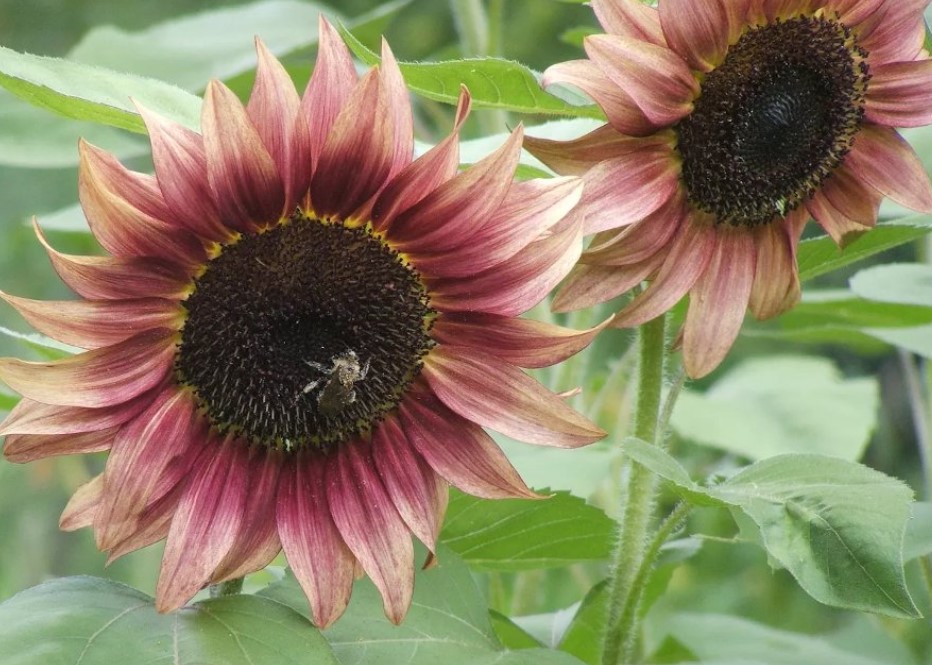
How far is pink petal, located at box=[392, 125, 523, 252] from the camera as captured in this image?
490 mm

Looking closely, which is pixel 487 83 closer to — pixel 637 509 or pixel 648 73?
pixel 648 73

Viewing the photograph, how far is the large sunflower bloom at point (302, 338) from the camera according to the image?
1.60 feet

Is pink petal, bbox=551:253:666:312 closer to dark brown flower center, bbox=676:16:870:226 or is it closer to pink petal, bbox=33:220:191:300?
dark brown flower center, bbox=676:16:870:226

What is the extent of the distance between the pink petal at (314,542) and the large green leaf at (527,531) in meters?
0.08

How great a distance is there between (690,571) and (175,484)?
1.44 meters

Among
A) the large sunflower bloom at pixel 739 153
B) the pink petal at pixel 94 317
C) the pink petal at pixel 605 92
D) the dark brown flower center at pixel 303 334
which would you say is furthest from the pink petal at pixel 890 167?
the pink petal at pixel 94 317

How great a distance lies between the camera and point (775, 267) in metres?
0.60

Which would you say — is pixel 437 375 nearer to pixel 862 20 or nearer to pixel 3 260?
pixel 862 20

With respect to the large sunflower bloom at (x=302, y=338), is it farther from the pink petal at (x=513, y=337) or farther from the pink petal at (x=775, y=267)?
the pink petal at (x=775, y=267)

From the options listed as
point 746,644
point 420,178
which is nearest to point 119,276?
point 420,178

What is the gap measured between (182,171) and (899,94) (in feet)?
1.04

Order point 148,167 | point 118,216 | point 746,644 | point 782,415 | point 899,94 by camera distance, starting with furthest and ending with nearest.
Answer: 1. point 148,167
2. point 782,415
3. point 746,644
4. point 899,94
5. point 118,216

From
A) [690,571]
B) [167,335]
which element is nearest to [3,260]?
[690,571]

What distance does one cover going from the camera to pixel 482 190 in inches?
19.7
